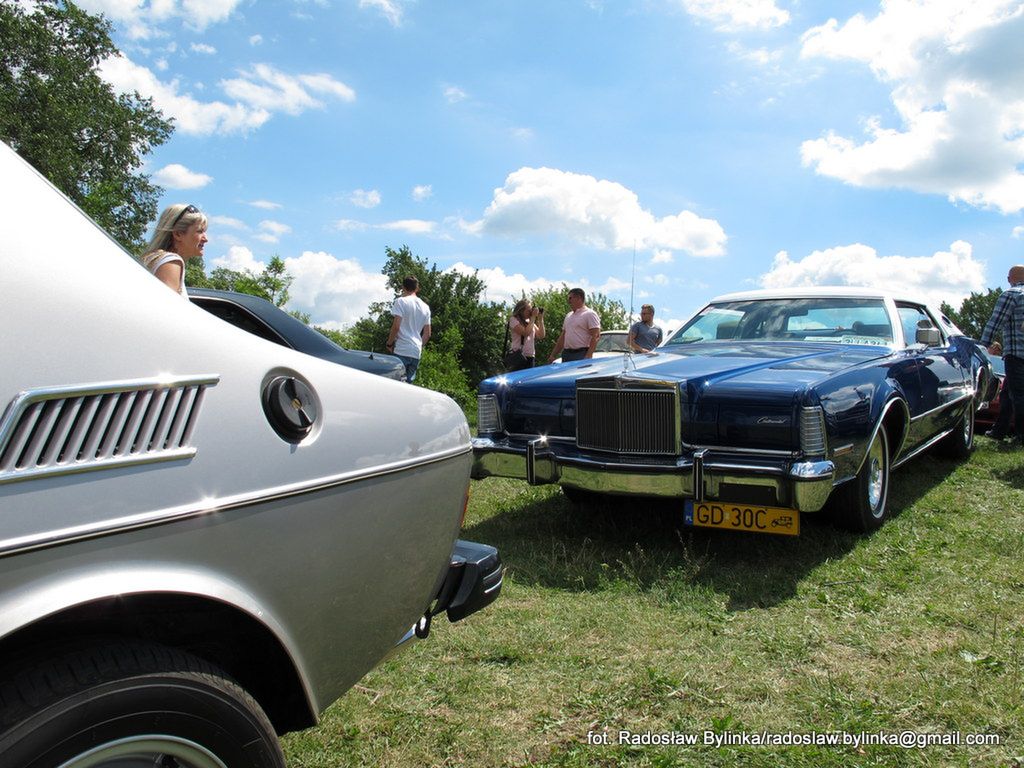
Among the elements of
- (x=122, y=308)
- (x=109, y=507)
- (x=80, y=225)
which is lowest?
(x=109, y=507)

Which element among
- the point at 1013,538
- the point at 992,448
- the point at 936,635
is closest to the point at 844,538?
the point at 1013,538

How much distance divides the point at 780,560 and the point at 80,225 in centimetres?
365

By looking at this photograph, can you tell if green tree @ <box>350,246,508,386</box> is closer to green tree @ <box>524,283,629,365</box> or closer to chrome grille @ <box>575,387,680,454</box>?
green tree @ <box>524,283,629,365</box>

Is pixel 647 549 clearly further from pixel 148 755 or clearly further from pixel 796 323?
pixel 148 755

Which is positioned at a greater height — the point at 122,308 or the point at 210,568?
the point at 122,308

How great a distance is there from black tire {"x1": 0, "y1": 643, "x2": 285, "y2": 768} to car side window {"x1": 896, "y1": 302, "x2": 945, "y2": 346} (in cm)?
512

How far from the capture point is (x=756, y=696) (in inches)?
101

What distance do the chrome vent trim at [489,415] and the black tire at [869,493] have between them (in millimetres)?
1999

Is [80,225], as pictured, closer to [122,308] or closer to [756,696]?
[122,308]

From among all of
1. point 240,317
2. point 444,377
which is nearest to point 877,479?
point 240,317

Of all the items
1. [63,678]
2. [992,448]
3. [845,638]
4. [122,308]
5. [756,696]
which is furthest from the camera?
[992,448]

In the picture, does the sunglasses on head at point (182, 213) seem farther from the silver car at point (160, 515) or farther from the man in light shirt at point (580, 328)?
the man in light shirt at point (580, 328)

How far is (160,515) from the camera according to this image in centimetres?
125

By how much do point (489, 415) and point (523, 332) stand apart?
4952 millimetres
